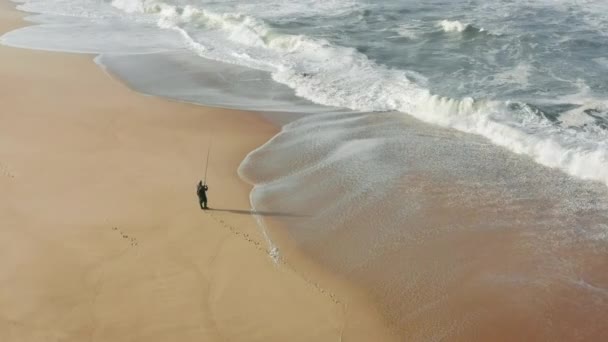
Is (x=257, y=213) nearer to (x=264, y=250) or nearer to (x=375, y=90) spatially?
(x=264, y=250)

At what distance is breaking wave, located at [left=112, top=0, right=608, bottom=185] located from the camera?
12516 mm

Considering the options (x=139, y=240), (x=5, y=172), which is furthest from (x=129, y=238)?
(x=5, y=172)

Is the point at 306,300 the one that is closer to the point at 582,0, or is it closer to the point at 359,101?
the point at 359,101

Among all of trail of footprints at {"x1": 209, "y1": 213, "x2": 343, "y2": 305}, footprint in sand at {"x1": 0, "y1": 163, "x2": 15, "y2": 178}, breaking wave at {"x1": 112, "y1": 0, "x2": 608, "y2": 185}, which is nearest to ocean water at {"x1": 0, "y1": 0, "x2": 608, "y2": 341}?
breaking wave at {"x1": 112, "y1": 0, "x2": 608, "y2": 185}

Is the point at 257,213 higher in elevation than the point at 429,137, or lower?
lower

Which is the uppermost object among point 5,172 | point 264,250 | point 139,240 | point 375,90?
point 375,90

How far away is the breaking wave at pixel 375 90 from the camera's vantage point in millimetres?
12516

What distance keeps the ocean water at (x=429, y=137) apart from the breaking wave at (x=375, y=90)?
61 mm

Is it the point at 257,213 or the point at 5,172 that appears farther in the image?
the point at 5,172

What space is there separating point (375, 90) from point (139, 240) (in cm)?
926

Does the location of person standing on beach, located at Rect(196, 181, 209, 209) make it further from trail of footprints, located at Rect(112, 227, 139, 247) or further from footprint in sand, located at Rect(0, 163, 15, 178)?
footprint in sand, located at Rect(0, 163, 15, 178)

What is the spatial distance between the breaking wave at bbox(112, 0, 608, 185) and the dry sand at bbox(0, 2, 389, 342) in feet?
11.8

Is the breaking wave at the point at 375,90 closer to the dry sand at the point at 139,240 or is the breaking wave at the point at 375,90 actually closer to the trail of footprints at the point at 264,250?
the dry sand at the point at 139,240

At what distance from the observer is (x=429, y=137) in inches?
534
